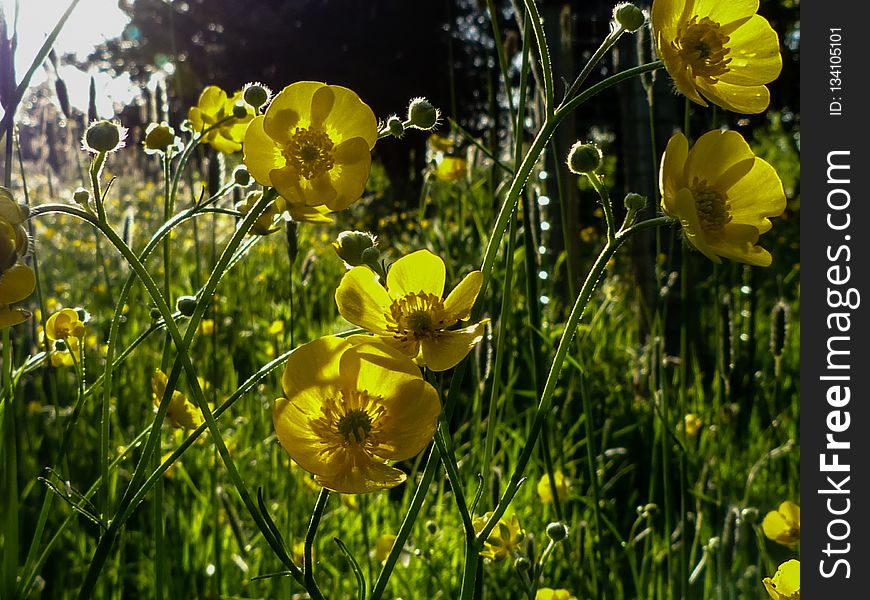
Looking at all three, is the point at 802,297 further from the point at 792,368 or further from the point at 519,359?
the point at 792,368

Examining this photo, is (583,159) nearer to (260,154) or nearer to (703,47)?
(703,47)

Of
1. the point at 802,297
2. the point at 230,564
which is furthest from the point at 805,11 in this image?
the point at 230,564

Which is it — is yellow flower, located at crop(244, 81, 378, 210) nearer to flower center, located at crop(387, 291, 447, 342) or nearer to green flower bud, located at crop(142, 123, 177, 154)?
flower center, located at crop(387, 291, 447, 342)

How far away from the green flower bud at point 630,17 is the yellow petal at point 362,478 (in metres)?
0.39

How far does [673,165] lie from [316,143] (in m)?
0.30

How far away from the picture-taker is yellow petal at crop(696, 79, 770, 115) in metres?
0.69

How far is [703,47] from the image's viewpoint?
705mm

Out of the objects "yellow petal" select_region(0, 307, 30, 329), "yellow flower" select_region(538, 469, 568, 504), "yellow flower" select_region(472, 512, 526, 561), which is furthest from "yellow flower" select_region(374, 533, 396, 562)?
"yellow petal" select_region(0, 307, 30, 329)

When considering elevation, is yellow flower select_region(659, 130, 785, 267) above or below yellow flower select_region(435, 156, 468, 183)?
below

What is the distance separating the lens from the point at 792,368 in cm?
268

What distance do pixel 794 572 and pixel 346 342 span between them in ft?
2.15

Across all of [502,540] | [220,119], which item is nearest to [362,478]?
[502,540]

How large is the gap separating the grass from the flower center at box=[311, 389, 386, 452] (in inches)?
2.2

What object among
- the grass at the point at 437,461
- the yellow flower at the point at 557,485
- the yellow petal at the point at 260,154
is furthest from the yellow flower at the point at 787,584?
the yellow petal at the point at 260,154
